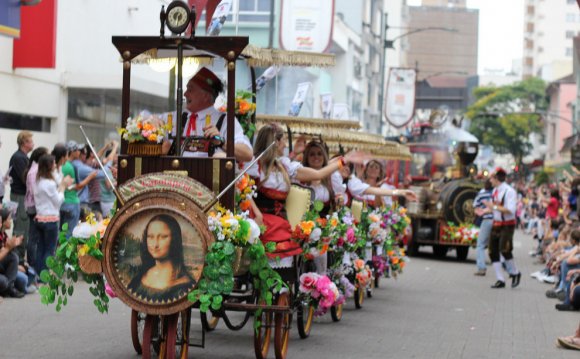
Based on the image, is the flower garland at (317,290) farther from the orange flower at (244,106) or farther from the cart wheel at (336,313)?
the cart wheel at (336,313)

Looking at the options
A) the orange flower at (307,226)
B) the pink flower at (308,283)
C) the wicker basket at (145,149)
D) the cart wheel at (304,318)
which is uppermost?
the wicker basket at (145,149)

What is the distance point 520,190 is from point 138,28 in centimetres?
3720

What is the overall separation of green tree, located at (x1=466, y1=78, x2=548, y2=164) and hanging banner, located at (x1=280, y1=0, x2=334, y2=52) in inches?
2858

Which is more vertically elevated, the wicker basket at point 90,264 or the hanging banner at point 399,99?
the hanging banner at point 399,99

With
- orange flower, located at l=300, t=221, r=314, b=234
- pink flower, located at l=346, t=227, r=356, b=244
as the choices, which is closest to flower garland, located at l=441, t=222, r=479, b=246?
pink flower, located at l=346, t=227, r=356, b=244

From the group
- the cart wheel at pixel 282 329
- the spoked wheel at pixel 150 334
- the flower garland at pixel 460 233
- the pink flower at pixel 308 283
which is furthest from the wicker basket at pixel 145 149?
the flower garland at pixel 460 233

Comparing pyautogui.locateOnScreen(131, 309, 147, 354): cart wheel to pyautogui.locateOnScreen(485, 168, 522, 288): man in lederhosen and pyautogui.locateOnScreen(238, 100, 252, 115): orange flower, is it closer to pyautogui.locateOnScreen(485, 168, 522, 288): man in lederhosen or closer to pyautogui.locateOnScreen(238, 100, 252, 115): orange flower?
pyautogui.locateOnScreen(238, 100, 252, 115): orange flower

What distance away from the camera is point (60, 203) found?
16.2 meters

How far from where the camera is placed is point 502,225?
20.5 metres

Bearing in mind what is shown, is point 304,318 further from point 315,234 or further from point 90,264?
point 90,264

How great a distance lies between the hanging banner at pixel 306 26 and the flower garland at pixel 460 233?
18.2 feet

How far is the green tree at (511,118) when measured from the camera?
329 feet

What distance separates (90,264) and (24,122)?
615 inches

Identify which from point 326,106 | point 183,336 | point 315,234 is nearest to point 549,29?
point 326,106
